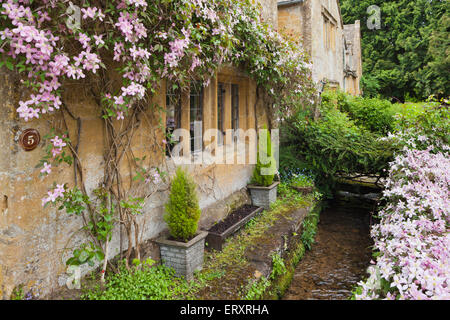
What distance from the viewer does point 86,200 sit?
→ 326cm

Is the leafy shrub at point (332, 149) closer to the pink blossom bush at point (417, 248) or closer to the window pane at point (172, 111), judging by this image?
the pink blossom bush at point (417, 248)

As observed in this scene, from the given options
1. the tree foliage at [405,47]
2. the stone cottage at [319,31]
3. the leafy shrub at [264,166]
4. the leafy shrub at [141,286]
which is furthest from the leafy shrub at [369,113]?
the tree foliage at [405,47]

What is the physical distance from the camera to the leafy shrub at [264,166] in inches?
284

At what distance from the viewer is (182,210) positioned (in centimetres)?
418

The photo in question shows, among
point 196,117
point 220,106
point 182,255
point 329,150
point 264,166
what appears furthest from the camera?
point 329,150

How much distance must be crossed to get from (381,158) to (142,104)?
6.61 metres

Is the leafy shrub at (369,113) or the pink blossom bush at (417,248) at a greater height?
the leafy shrub at (369,113)

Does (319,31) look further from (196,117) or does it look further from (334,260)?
(334,260)

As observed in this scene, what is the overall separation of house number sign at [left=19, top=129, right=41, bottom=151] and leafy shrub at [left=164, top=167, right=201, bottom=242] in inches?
69.9

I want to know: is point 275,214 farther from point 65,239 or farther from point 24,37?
point 24,37

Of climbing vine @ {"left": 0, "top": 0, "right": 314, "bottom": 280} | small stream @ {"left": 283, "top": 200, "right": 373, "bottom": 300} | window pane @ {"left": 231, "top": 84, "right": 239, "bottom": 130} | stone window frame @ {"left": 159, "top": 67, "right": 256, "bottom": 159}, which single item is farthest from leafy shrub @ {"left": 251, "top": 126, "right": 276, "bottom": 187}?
climbing vine @ {"left": 0, "top": 0, "right": 314, "bottom": 280}

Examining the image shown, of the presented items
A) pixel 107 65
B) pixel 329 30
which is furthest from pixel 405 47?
pixel 107 65

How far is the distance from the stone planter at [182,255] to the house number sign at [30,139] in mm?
1935

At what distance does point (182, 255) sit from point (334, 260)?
3.27m
